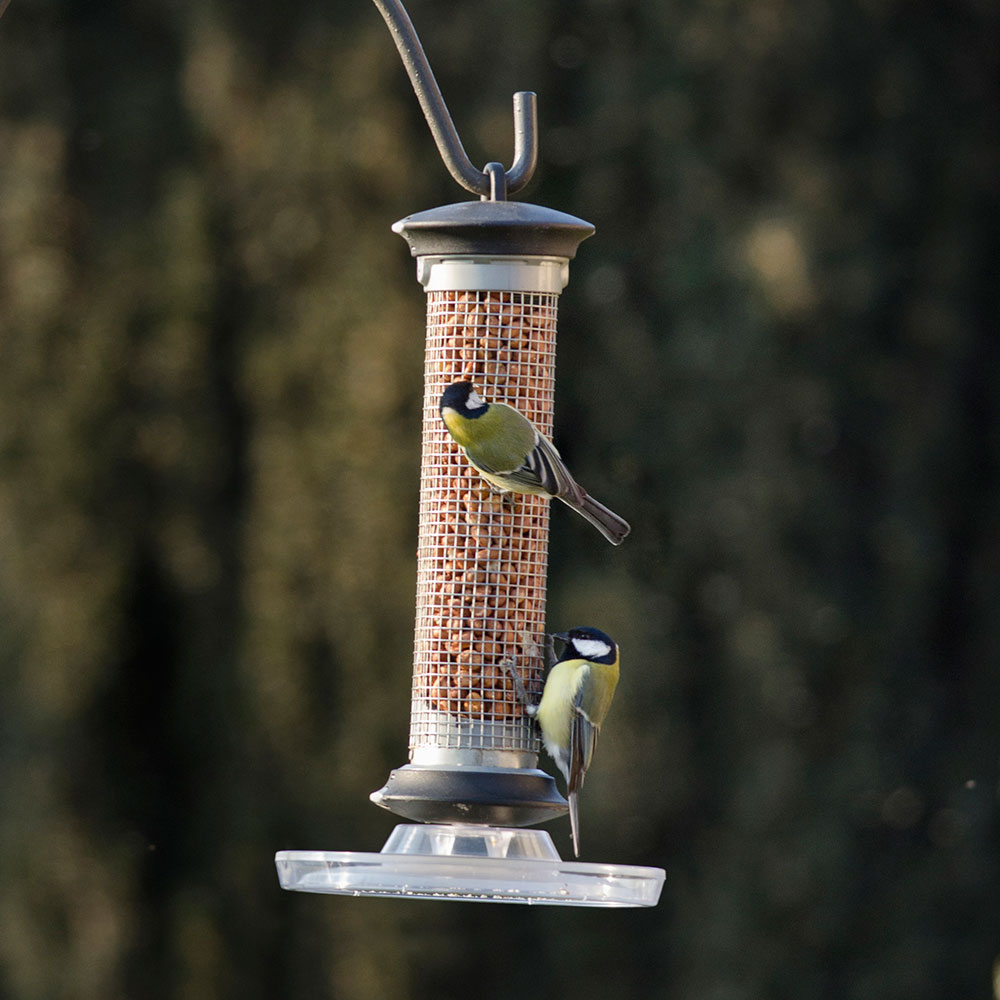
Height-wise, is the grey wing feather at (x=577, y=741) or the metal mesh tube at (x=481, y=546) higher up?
the metal mesh tube at (x=481, y=546)

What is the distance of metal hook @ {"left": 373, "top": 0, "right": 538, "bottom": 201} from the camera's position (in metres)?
3.83

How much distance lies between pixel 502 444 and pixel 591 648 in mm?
489

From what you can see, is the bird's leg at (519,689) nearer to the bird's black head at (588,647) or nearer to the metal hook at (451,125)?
the bird's black head at (588,647)

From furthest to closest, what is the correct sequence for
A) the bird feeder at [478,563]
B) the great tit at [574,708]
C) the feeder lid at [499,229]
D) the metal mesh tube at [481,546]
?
1. the metal mesh tube at [481,546]
2. the great tit at [574,708]
3. the feeder lid at [499,229]
4. the bird feeder at [478,563]

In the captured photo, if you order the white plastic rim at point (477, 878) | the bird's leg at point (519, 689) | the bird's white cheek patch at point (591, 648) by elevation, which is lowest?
the white plastic rim at point (477, 878)

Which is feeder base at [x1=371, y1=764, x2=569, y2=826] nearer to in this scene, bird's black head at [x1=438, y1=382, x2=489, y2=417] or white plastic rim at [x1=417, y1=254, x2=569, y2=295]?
bird's black head at [x1=438, y1=382, x2=489, y2=417]

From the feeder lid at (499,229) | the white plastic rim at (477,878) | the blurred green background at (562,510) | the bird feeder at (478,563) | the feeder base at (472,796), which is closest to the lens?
the white plastic rim at (477,878)

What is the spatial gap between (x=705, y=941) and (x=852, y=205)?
121 inches

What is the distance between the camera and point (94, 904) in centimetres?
806

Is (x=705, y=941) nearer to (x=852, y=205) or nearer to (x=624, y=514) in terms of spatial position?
(x=624, y=514)

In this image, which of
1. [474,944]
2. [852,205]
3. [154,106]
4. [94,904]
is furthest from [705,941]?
[154,106]

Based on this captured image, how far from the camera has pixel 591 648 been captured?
4.13 metres

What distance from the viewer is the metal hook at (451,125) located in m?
3.83

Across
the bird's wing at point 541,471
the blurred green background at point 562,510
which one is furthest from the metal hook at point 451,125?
the blurred green background at point 562,510
